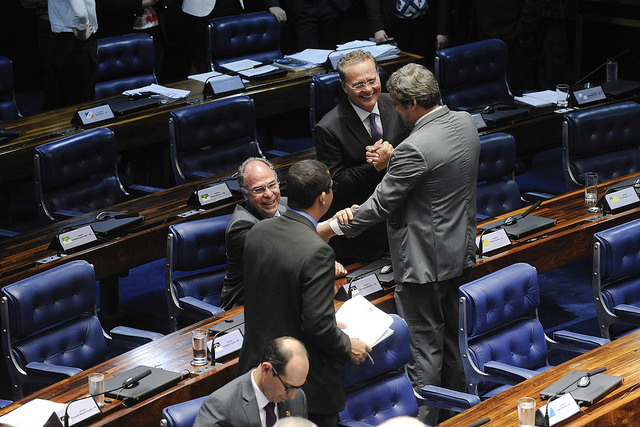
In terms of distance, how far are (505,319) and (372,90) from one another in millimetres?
1094

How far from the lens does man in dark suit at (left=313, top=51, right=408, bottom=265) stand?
4.26 metres

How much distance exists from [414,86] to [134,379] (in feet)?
4.82

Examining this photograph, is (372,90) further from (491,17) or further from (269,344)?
(491,17)

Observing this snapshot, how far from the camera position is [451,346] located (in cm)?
411

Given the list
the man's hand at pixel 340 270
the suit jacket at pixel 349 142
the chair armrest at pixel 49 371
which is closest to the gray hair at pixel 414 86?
the suit jacket at pixel 349 142

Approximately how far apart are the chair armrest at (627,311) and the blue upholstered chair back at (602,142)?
1.63 m

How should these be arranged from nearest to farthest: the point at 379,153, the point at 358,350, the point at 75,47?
the point at 358,350, the point at 379,153, the point at 75,47

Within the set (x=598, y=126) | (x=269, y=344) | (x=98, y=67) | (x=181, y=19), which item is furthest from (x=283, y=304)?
(x=181, y=19)

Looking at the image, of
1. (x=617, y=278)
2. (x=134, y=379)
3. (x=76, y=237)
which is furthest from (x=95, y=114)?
(x=617, y=278)

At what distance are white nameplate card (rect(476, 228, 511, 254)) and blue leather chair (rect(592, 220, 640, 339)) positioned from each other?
16.8 inches

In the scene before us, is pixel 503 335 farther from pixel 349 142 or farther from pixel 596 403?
pixel 349 142

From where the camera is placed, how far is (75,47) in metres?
6.74

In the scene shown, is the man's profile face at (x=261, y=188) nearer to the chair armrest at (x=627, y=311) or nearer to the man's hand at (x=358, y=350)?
the man's hand at (x=358, y=350)

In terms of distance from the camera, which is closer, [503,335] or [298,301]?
A: [298,301]
